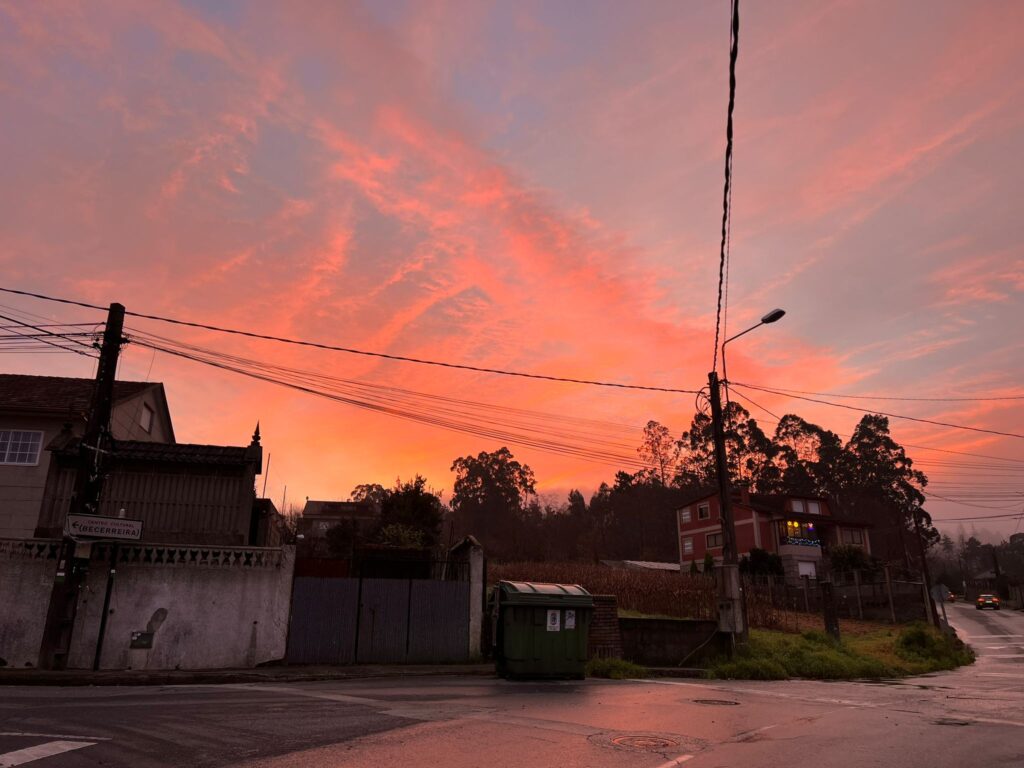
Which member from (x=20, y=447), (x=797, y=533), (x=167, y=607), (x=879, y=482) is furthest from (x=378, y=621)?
(x=879, y=482)

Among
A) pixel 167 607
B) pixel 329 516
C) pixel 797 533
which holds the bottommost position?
pixel 167 607

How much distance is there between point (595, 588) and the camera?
29578mm

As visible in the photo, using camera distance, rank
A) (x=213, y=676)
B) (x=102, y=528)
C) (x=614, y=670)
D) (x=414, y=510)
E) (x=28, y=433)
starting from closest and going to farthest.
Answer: (x=213, y=676), (x=102, y=528), (x=614, y=670), (x=28, y=433), (x=414, y=510)

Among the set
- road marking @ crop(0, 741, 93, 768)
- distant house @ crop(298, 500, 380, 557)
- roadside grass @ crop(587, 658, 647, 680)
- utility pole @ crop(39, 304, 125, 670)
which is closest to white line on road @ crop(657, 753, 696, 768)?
road marking @ crop(0, 741, 93, 768)

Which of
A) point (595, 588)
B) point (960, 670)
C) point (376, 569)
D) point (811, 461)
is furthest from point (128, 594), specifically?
point (811, 461)

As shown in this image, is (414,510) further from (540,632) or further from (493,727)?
(493,727)

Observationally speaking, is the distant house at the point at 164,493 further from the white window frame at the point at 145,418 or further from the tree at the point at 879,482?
the tree at the point at 879,482

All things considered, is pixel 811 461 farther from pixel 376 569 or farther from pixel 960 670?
pixel 376 569

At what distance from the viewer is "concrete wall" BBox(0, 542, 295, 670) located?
14273 mm

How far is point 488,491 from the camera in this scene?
95.6 meters

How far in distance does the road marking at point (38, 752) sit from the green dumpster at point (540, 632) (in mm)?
9606

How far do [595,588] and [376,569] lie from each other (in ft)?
47.7

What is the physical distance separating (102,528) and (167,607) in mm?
2255

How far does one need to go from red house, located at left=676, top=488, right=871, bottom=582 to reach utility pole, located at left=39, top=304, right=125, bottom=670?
46.6 metres
